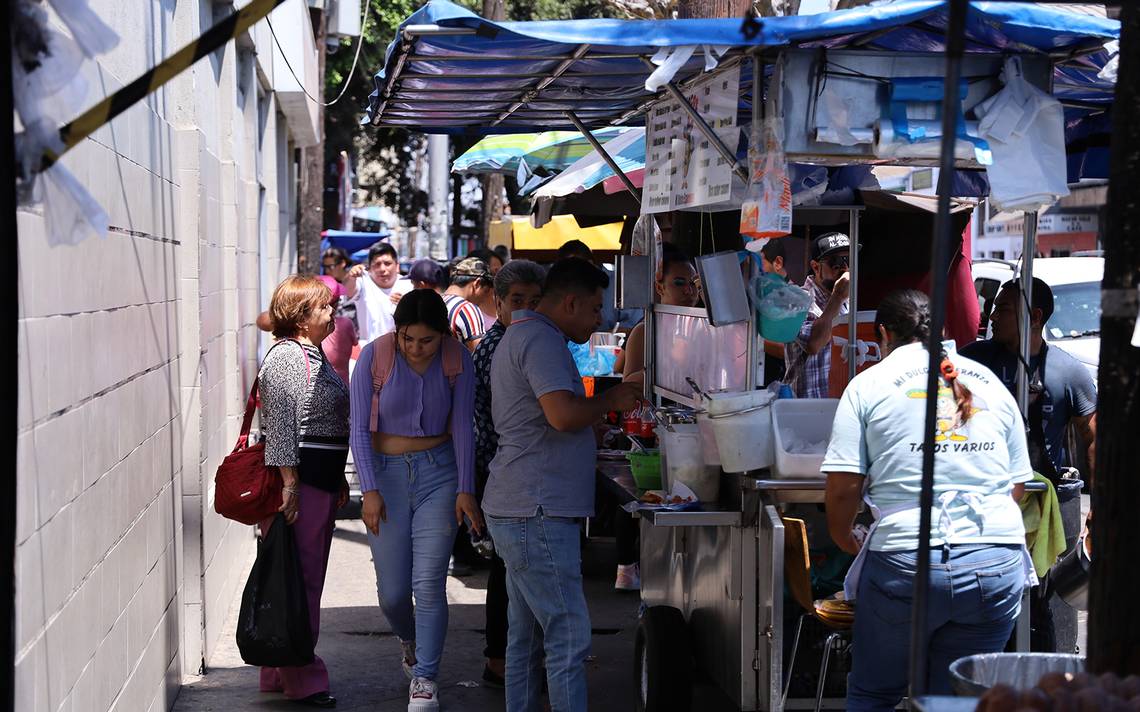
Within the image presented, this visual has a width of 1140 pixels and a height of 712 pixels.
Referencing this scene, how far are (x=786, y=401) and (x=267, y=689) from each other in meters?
3.02

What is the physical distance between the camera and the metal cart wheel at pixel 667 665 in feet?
18.0

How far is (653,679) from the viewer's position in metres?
5.50

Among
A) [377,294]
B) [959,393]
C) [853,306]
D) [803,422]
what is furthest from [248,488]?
[377,294]

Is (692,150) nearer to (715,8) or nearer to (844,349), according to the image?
(844,349)

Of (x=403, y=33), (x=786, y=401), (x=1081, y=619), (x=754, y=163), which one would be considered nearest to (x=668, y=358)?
(x=786, y=401)

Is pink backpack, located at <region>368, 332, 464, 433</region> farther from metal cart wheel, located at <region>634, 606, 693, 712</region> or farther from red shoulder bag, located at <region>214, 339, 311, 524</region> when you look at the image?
metal cart wheel, located at <region>634, 606, 693, 712</region>

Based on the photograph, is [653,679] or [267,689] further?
[267,689]

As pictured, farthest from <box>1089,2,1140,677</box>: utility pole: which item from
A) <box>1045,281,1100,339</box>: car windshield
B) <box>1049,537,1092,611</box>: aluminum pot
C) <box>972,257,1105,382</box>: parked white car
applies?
<box>1045,281,1100,339</box>: car windshield

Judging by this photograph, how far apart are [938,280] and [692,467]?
9.32 feet

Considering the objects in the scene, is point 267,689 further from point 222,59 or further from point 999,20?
point 999,20

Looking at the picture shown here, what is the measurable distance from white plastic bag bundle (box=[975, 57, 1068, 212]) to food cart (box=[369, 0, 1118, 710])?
0.35ft

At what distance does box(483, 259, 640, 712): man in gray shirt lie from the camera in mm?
5145

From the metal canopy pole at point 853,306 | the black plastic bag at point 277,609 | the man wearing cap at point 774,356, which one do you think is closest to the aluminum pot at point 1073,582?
the metal canopy pole at point 853,306

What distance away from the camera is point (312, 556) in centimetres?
628
